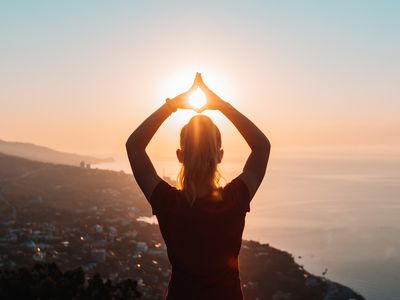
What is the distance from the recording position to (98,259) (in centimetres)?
5312

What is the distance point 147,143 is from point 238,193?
0.53m

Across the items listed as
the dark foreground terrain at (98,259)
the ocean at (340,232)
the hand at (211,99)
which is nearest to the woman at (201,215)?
the hand at (211,99)

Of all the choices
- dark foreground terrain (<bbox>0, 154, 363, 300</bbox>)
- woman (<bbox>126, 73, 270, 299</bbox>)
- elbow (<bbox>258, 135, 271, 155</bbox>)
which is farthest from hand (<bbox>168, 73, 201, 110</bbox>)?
dark foreground terrain (<bbox>0, 154, 363, 300</bbox>)

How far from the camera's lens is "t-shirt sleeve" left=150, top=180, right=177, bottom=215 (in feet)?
7.75

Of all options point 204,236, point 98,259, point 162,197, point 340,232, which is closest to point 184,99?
point 162,197

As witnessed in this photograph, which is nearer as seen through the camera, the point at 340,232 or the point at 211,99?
Answer: the point at 211,99

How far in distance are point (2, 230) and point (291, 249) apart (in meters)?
43.3

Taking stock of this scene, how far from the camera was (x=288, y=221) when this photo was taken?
Result: 10444cm

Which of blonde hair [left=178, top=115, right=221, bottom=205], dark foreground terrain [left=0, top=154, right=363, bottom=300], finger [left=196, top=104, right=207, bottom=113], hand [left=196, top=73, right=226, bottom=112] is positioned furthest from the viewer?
dark foreground terrain [left=0, top=154, right=363, bottom=300]

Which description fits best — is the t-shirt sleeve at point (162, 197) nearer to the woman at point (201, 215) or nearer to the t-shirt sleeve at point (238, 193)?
the woman at point (201, 215)

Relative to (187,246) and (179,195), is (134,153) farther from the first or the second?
(187,246)

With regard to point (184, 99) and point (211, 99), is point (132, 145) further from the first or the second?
point (211, 99)

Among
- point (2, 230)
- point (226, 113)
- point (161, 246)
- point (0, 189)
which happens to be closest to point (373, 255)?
point (161, 246)

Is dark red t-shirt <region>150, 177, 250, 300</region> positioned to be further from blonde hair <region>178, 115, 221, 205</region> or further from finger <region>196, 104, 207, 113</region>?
finger <region>196, 104, 207, 113</region>
